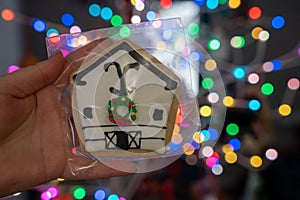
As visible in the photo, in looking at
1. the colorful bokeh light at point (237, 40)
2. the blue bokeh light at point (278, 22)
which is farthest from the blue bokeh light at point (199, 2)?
the blue bokeh light at point (278, 22)

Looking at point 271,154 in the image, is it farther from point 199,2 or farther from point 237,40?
point 199,2

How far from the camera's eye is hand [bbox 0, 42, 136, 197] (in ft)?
2.54

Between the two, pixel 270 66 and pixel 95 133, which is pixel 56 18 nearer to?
pixel 270 66

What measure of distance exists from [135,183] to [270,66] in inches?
30.3

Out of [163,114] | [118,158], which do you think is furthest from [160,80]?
[118,158]

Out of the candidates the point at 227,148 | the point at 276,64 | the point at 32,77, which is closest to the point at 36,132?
the point at 32,77

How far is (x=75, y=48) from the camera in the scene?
82 cm

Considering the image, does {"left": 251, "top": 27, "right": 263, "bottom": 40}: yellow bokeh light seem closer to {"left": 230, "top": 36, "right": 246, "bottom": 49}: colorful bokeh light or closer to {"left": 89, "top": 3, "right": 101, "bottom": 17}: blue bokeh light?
{"left": 230, "top": 36, "right": 246, "bottom": 49}: colorful bokeh light

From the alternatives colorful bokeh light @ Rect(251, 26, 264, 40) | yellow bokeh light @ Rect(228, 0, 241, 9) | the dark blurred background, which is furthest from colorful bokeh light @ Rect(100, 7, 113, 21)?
colorful bokeh light @ Rect(251, 26, 264, 40)

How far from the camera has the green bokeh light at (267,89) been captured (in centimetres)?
177

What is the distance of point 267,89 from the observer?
177 centimetres

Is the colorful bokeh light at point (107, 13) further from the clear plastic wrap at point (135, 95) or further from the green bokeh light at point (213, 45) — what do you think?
the clear plastic wrap at point (135, 95)

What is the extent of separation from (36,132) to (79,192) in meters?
0.86

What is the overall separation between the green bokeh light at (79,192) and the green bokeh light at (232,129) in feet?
2.18
